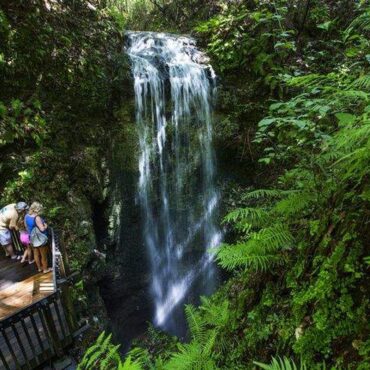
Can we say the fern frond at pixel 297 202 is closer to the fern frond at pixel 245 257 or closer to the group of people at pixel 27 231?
the fern frond at pixel 245 257

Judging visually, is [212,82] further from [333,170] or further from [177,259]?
[333,170]

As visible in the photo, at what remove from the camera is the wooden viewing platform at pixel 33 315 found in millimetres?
4926

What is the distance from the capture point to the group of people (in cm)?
627

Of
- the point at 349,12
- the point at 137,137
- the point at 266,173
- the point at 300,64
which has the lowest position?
the point at 266,173

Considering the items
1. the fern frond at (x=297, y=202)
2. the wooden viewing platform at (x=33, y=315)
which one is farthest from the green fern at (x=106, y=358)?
the fern frond at (x=297, y=202)

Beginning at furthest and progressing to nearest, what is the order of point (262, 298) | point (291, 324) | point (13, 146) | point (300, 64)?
point (300, 64) < point (13, 146) < point (262, 298) < point (291, 324)

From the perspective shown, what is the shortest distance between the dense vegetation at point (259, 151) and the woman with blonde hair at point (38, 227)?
81.8 inches

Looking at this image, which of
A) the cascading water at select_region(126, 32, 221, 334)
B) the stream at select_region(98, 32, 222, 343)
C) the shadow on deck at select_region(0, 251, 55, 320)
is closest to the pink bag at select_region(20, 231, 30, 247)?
the shadow on deck at select_region(0, 251, 55, 320)

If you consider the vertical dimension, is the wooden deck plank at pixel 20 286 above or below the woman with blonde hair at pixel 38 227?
below

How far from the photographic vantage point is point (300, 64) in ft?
34.5

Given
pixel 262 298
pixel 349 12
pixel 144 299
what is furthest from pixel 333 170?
pixel 349 12

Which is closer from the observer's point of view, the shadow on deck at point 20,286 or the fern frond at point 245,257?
the fern frond at point 245,257

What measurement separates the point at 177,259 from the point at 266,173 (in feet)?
15.3

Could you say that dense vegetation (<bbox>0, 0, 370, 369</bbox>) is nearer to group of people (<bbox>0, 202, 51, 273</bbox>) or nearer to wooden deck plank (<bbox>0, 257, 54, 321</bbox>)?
group of people (<bbox>0, 202, 51, 273</bbox>)
